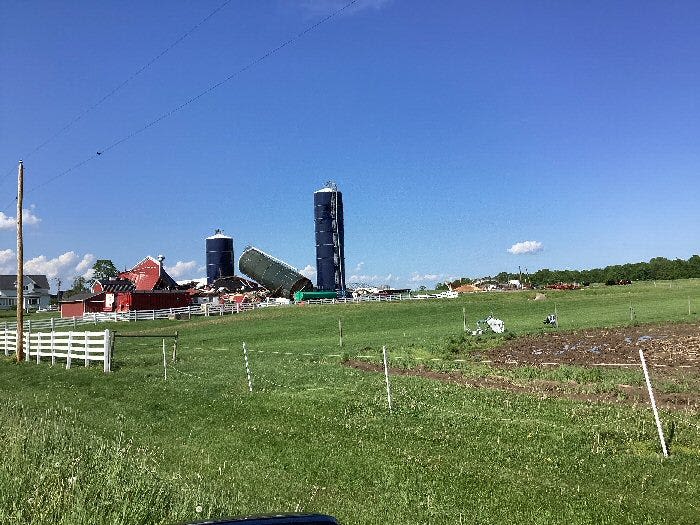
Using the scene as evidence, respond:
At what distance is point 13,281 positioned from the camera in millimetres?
115375

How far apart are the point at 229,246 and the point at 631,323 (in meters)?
97.0

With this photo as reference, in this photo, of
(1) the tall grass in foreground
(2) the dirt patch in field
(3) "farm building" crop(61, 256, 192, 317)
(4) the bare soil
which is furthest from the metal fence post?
(3) "farm building" crop(61, 256, 192, 317)

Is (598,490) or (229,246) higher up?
(229,246)

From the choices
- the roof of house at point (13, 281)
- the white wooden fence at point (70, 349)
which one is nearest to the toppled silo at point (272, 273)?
the roof of house at point (13, 281)

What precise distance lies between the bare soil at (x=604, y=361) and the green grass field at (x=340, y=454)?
1.06 meters

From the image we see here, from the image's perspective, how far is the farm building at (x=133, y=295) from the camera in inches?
2864

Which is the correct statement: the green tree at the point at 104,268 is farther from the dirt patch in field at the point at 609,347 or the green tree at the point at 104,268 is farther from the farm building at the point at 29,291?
the dirt patch in field at the point at 609,347

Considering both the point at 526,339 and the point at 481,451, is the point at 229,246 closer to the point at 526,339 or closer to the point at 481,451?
the point at 526,339

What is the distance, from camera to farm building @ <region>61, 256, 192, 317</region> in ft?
239

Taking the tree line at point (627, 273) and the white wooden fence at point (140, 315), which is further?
the tree line at point (627, 273)

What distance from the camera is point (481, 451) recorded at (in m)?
9.51

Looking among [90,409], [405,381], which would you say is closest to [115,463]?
[90,409]

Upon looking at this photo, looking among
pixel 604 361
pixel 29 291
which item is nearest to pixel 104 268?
pixel 29 291

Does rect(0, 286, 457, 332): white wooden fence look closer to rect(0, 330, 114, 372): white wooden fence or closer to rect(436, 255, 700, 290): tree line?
rect(0, 330, 114, 372): white wooden fence
